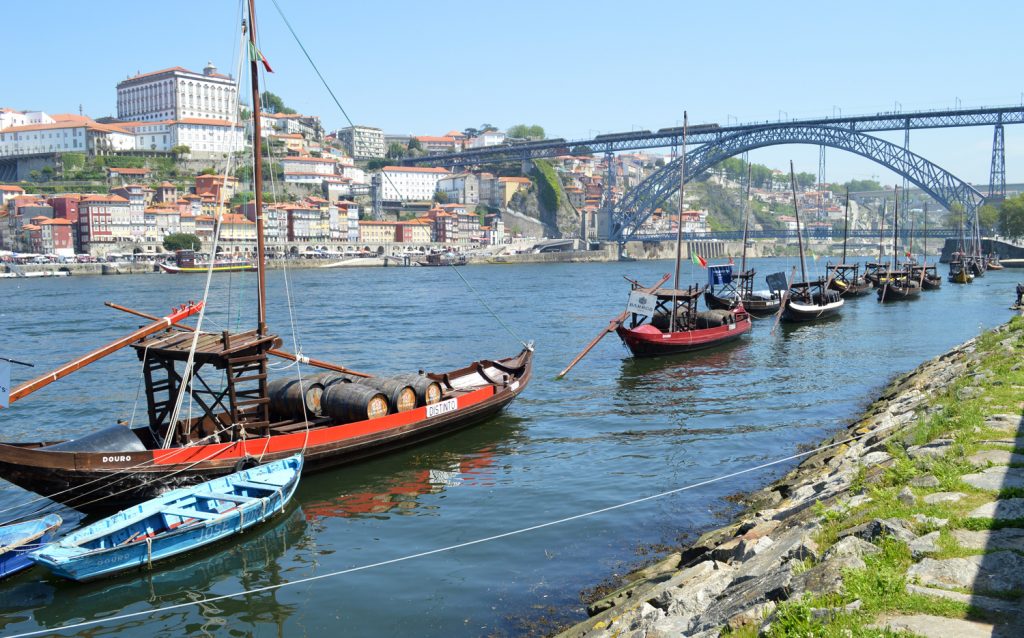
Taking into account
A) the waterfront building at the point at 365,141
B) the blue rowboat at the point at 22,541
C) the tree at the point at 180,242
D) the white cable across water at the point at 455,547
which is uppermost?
the waterfront building at the point at 365,141

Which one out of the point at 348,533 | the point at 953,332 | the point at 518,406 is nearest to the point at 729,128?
the point at 953,332

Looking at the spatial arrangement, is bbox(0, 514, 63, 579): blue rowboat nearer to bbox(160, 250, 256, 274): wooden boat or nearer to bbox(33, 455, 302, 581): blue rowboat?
bbox(33, 455, 302, 581): blue rowboat

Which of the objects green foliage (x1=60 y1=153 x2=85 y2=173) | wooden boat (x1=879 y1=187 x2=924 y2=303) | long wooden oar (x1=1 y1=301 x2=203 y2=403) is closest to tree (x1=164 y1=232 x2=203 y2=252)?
green foliage (x1=60 y1=153 x2=85 y2=173)

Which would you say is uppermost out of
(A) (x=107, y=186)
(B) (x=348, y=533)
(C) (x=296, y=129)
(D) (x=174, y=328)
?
(C) (x=296, y=129)

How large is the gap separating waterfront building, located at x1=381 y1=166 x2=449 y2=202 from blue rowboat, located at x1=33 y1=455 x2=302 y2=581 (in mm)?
139813

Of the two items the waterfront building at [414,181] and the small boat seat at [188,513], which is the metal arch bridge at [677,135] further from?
the small boat seat at [188,513]

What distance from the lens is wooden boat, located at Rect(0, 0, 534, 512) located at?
11656 mm

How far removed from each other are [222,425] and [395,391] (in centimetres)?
325

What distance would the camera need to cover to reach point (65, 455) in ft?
37.5

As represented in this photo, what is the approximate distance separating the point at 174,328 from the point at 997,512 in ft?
44.6

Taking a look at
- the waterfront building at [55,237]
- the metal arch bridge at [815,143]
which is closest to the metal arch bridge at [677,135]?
the metal arch bridge at [815,143]

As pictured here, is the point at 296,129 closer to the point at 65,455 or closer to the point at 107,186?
the point at 107,186

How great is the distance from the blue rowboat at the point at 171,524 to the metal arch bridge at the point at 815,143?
3814 inches

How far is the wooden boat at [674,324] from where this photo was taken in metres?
26.6
